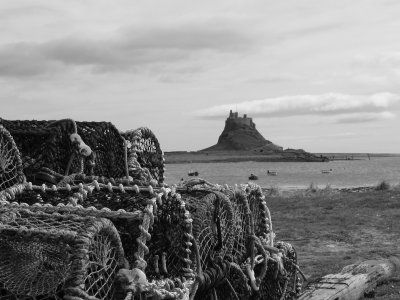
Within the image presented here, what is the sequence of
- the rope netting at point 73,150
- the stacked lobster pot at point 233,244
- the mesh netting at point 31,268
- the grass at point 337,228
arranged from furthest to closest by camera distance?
1. the grass at point 337,228
2. the rope netting at point 73,150
3. the stacked lobster pot at point 233,244
4. the mesh netting at point 31,268

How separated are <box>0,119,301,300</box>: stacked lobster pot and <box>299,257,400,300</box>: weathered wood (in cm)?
37

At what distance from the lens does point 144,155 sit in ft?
14.4

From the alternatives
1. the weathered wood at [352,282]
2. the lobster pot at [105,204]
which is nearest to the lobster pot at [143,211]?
the lobster pot at [105,204]

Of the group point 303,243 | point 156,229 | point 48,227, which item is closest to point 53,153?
point 156,229

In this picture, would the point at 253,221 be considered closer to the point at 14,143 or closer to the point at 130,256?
the point at 130,256

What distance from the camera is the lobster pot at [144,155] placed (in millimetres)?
4059

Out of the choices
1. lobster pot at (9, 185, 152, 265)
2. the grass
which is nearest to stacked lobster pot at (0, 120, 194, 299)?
lobster pot at (9, 185, 152, 265)

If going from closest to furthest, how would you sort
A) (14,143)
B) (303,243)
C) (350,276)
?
(14,143) < (350,276) < (303,243)

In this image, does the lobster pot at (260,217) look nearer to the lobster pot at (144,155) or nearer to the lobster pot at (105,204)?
the lobster pot at (144,155)

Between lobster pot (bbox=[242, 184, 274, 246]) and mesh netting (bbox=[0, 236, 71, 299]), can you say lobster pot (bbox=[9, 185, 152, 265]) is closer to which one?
mesh netting (bbox=[0, 236, 71, 299])

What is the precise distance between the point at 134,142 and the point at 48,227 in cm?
184

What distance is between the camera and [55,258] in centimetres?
243

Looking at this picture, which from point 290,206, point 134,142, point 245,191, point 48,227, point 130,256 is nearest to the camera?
point 48,227

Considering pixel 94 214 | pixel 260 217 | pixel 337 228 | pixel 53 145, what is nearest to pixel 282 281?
pixel 260 217
